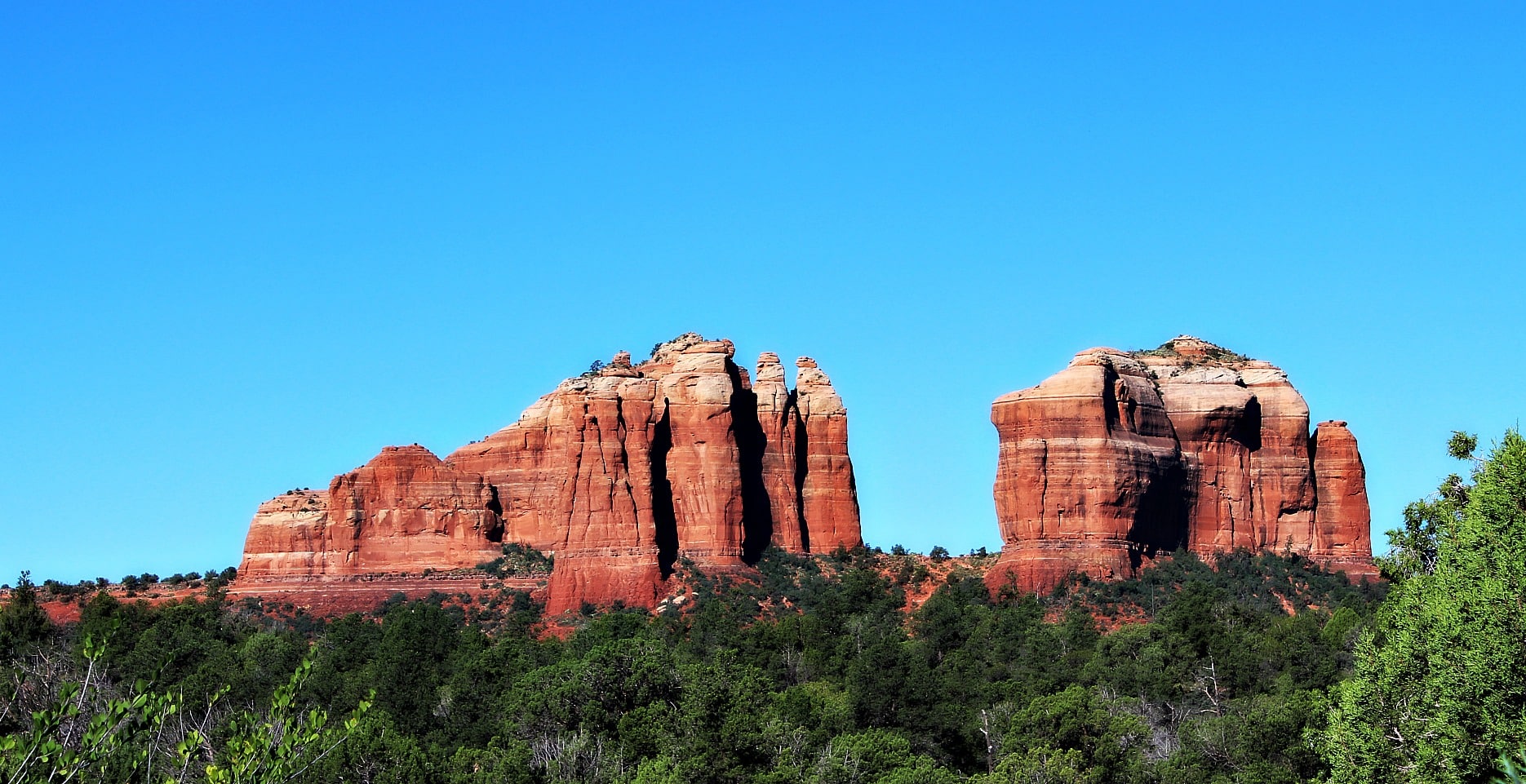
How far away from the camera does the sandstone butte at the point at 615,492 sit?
11688 centimetres

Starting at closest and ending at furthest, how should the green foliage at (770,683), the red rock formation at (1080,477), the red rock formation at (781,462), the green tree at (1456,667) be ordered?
the green tree at (1456,667) < the green foliage at (770,683) < the red rock formation at (1080,477) < the red rock formation at (781,462)

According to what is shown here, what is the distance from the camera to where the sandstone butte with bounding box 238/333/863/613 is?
4601 inches

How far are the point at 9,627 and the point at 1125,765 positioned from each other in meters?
49.2

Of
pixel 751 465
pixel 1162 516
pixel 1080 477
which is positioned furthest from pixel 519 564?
pixel 1162 516

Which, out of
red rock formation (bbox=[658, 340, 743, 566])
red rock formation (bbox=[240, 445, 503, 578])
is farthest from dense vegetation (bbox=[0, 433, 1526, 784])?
red rock formation (bbox=[240, 445, 503, 578])

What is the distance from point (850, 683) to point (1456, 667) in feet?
130

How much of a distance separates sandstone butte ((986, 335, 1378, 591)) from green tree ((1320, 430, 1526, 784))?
7026 cm

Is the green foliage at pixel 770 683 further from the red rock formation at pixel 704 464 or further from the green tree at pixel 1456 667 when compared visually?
the green tree at pixel 1456 667

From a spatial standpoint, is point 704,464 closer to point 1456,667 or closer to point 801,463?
point 801,463

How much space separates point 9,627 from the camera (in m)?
89.5

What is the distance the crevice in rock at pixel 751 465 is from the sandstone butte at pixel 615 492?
10 cm

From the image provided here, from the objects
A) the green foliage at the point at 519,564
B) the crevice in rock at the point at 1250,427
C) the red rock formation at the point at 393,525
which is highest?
the crevice in rock at the point at 1250,427

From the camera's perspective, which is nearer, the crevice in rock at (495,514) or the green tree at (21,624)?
the green tree at (21,624)

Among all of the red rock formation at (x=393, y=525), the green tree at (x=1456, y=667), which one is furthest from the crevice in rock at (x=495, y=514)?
the green tree at (x=1456, y=667)
